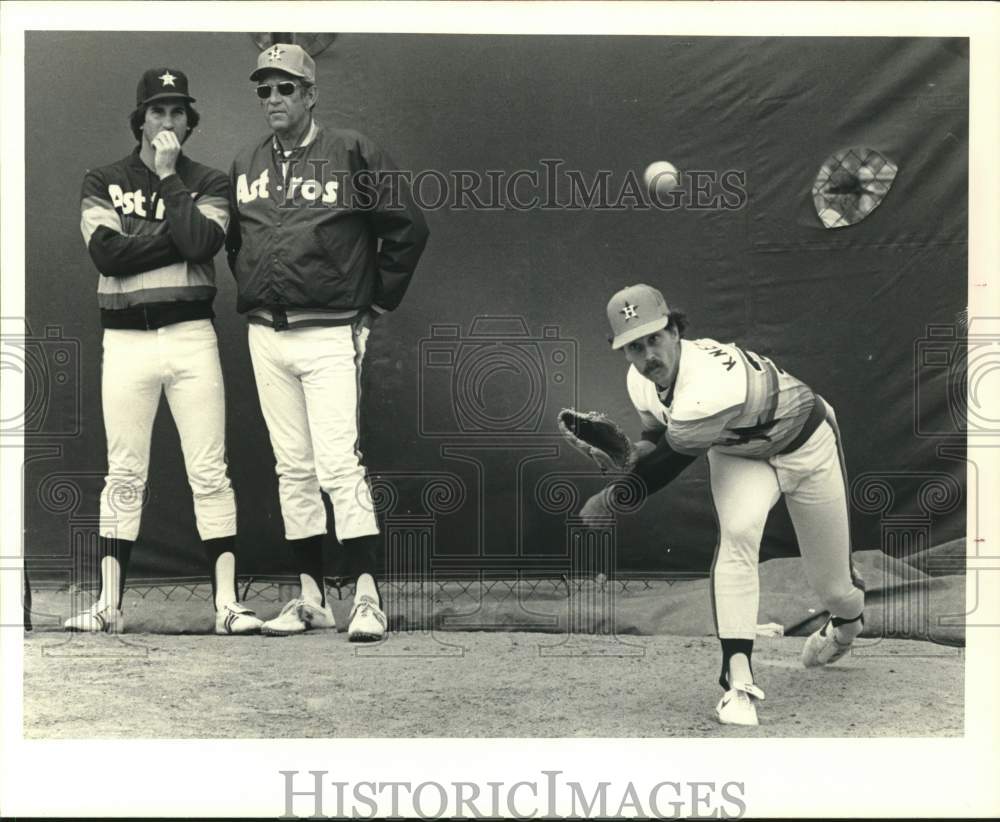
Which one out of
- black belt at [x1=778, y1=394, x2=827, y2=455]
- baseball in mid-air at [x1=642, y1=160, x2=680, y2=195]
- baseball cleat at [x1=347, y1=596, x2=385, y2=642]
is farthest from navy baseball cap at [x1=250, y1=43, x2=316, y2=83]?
black belt at [x1=778, y1=394, x2=827, y2=455]

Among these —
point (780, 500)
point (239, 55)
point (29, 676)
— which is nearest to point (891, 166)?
point (780, 500)

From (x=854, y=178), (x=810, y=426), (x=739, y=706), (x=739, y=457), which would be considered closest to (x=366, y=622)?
(x=739, y=706)

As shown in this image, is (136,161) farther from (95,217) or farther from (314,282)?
(314,282)

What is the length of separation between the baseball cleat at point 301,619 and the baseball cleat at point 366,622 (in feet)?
0.41

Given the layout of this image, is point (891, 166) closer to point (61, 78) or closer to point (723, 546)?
point (723, 546)

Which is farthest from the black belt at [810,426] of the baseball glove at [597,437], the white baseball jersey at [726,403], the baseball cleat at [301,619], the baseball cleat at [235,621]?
the baseball cleat at [235,621]

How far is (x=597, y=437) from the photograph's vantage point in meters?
6.21

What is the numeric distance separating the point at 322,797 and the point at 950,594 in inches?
105

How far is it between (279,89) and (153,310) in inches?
40.5

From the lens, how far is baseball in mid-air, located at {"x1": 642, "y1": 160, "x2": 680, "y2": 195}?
6.18 meters

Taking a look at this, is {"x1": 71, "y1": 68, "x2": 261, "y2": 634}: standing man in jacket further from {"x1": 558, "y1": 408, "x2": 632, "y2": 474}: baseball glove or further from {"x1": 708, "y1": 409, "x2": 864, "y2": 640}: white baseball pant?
{"x1": 708, "y1": 409, "x2": 864, "y2": 640}: white baseball pant

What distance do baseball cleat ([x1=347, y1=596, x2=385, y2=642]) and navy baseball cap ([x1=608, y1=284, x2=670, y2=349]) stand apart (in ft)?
4.71

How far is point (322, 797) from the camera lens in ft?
19.4

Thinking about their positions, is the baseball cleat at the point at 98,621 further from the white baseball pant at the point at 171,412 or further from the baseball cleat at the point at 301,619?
the baseball cleat at the point at 301,619
